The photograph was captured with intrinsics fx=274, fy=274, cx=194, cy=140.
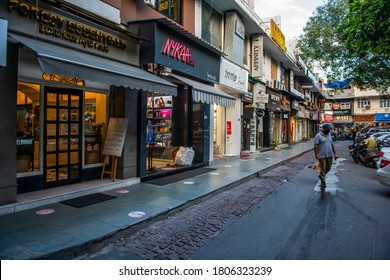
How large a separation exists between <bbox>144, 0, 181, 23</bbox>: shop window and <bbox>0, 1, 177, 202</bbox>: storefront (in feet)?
7.67

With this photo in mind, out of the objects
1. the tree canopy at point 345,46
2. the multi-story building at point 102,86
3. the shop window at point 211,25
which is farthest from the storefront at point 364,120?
the multi-story building at point 102,86

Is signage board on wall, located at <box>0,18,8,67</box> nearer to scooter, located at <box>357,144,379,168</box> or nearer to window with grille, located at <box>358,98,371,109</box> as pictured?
scooter, located at <box>357,144,379,168</box>

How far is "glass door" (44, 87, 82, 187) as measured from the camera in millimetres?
6824

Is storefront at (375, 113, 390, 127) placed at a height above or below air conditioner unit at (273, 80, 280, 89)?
below

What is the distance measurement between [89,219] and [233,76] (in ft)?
36.0

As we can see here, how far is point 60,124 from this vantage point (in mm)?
7109

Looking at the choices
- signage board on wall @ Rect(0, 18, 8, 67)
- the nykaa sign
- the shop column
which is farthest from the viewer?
the nykaa sign

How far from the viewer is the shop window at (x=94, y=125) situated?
7902 mm

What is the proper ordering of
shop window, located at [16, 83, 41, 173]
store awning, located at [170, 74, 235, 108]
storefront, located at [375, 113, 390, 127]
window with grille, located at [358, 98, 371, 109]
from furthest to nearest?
window with grille, located at [358, 98, 371, 109] < storefront, located at [375, 113, 390, 127] < store awning, located at [170, 74, 235, 108] < shop window, located at [16, 83, 41, 173]

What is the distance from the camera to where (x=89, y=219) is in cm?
506

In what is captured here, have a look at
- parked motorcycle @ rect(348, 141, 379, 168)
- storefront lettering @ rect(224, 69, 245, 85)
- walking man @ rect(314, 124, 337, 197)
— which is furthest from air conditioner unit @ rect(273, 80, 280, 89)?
walking man @ rect(314, 124, 337, 197)

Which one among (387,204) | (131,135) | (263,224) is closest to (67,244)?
(263,224)

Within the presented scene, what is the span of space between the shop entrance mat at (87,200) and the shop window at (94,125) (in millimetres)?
1532

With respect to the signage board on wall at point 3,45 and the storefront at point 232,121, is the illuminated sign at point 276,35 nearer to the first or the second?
the storefront at point 232,121
